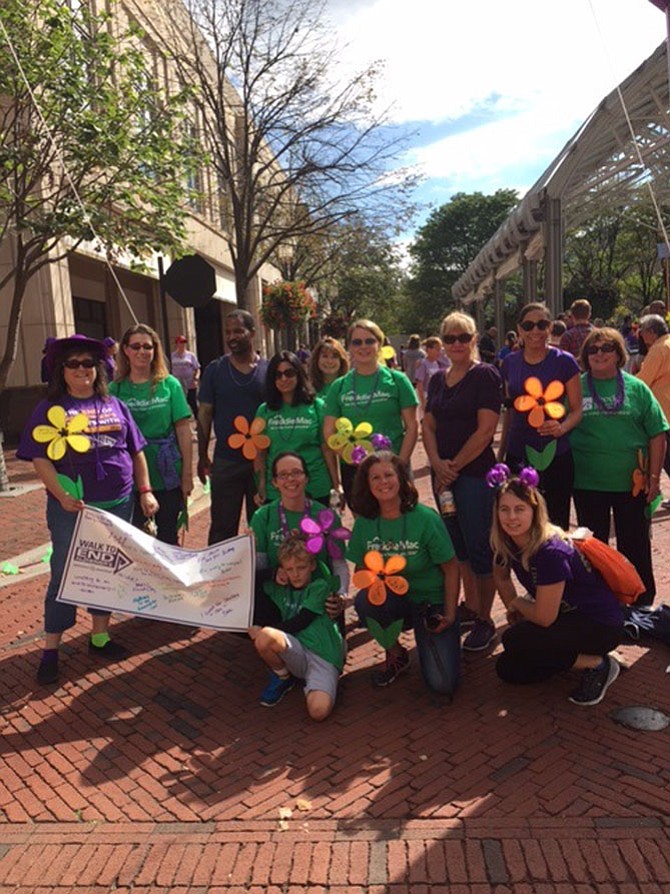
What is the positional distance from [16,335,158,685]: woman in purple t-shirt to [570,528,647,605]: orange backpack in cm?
257

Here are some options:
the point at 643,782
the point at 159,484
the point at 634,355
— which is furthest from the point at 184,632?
the point at 634,355

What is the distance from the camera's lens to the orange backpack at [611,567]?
362 centimetres

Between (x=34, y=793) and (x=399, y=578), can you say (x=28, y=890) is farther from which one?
(x=399, y=578)

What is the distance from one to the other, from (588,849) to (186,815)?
153 centimetres

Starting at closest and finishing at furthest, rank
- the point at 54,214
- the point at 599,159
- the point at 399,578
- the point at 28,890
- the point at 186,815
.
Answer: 1. the point at 28,890
2. the point at 186,815
3. the point at 399,578
4. the point at 54,214
5. the point at 599,159

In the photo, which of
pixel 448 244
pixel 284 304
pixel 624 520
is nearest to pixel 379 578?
pixel 624 520

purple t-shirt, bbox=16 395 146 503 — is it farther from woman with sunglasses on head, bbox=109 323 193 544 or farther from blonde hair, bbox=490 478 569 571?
blonde hair, bbox=490 478 569 571

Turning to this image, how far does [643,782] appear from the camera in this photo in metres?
2.97

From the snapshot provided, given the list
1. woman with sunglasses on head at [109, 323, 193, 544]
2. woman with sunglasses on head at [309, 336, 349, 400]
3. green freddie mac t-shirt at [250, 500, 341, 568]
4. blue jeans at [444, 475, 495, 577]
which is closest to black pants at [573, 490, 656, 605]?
blue jeans at [444, 475, 495, 577]

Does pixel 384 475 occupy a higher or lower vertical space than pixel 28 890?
higher

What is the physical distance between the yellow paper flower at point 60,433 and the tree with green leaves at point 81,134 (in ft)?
16.2

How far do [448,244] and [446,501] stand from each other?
2548 inches

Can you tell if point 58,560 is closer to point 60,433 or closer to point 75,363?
point 60,433

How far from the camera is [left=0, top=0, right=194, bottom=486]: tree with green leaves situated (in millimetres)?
8555
